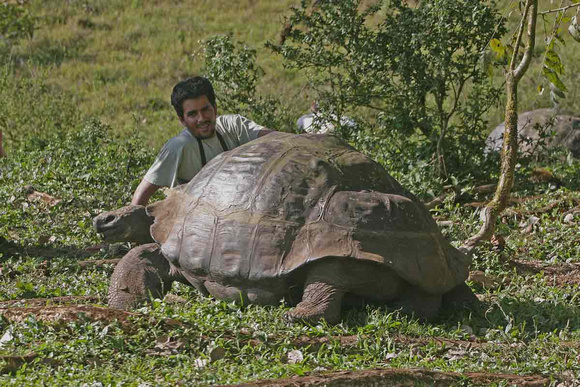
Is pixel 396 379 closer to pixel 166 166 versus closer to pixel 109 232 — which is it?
pixel 109 232

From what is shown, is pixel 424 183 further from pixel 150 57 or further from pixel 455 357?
pixel 150 57

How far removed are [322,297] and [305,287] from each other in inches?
5.5

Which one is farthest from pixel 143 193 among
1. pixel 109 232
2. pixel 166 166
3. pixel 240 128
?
pixel 240 128

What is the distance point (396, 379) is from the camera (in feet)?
13.3

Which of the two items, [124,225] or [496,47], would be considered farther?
[496,47]

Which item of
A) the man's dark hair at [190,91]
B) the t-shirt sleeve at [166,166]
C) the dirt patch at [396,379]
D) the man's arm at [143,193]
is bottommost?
the dirt patch at [396,379]

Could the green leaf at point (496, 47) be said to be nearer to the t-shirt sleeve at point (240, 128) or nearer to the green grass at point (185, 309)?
the green grass at point (185, 309)

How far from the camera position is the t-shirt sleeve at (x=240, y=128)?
6.81m

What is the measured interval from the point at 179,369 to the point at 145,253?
1.65 meters

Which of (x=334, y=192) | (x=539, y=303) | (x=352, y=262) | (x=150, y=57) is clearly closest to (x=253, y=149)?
(x=334, y=192)

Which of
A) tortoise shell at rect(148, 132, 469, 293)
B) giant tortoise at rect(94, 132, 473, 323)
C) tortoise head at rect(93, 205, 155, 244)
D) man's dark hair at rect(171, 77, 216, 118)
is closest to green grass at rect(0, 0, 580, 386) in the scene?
giant tortoise at rect(94, 132, 473, 323)

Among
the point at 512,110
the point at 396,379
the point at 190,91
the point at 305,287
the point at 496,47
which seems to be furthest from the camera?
the point at 496,47

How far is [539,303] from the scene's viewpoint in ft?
18.2

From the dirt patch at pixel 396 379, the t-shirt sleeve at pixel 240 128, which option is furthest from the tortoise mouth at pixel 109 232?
the dirt patch at pixel 396 379
